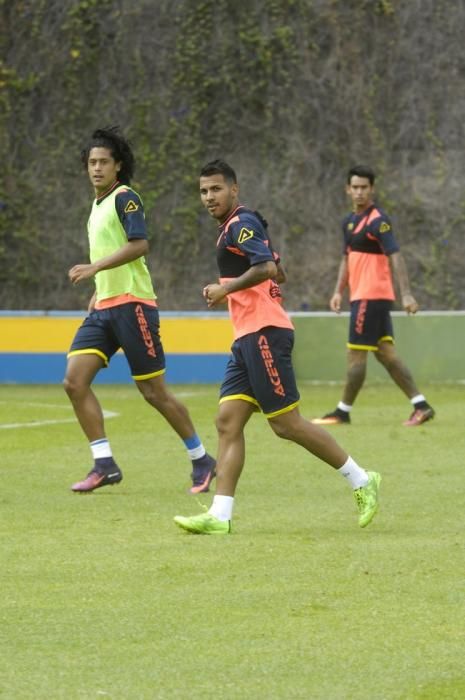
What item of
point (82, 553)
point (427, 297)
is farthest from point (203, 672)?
point (427, 297)

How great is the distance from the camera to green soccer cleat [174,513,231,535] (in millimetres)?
8008

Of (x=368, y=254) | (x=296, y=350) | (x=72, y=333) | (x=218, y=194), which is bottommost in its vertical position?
(x=296, y=350)

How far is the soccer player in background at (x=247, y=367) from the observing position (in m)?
8.06

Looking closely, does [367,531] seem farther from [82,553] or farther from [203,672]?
[203,672]

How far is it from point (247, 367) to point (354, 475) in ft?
2.53

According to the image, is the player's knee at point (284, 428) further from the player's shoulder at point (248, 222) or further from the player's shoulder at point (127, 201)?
the player's shoulder at point (127, 201)

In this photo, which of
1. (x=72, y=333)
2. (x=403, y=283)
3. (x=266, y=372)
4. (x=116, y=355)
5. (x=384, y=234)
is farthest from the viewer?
(x=72, y=333)

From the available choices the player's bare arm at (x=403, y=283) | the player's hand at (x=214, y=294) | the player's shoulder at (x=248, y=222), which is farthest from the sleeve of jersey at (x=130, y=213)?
the player's bare arm at (x=403, y=283)

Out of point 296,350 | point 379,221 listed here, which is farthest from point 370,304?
point 296,350

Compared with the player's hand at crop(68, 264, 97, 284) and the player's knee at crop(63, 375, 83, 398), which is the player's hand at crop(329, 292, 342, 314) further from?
the player's hand at crop(68, 264, 97, 284)

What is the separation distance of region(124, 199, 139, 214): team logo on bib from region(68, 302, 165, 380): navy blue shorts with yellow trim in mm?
542

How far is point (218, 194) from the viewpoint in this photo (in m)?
8.11

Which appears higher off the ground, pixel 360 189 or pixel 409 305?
pixel 360 189

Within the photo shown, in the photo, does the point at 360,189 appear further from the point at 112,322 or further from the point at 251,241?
the point at 251,241
